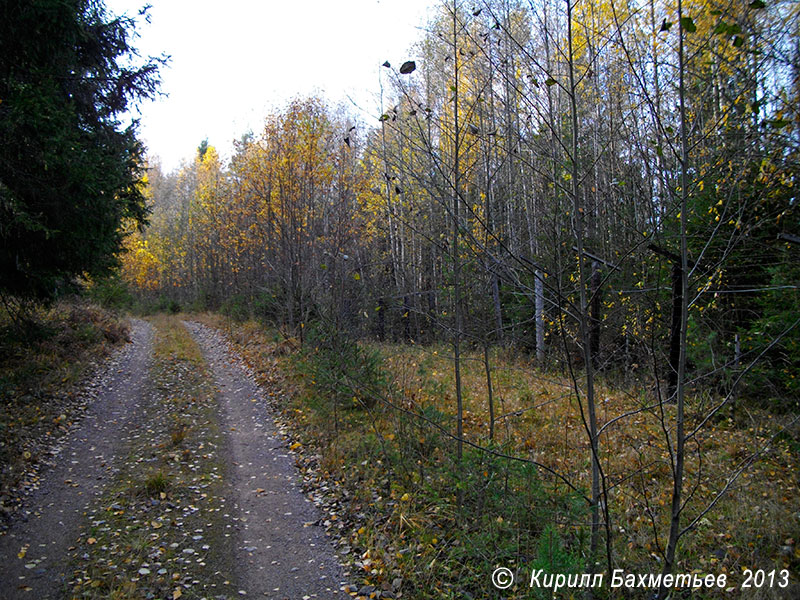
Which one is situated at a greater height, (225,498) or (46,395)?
(46,395)

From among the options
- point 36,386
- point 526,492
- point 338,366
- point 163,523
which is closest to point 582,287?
point 526,492

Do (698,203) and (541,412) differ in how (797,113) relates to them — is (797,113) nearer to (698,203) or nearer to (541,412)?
(698,203)

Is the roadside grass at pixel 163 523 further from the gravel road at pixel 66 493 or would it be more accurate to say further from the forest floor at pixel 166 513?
the gravel road at pixel 66 493

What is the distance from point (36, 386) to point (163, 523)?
5396 millimetres

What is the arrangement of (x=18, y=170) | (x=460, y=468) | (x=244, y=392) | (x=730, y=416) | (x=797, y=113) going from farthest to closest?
(x=244, y=392) < (x=730, y=416) < (x=18, y=170) < (x=460, y=468) < (x=797, y=113)

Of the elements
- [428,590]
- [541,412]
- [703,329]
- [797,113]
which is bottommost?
[428,590]

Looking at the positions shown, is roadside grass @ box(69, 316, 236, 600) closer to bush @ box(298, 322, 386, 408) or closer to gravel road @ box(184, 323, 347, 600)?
gravel road @ box(184, 323, 347, 600)

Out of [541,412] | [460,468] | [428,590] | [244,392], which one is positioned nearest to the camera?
[428,590]

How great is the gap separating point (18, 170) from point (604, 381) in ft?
34.5

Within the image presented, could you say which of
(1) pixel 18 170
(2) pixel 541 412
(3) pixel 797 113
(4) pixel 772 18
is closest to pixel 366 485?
(2) pixel 541 412

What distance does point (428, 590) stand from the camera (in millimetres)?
4379

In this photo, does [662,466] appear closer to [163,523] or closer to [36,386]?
[163,523]

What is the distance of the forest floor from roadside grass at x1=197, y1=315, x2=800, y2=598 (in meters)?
0.52

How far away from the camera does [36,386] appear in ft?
29.8
